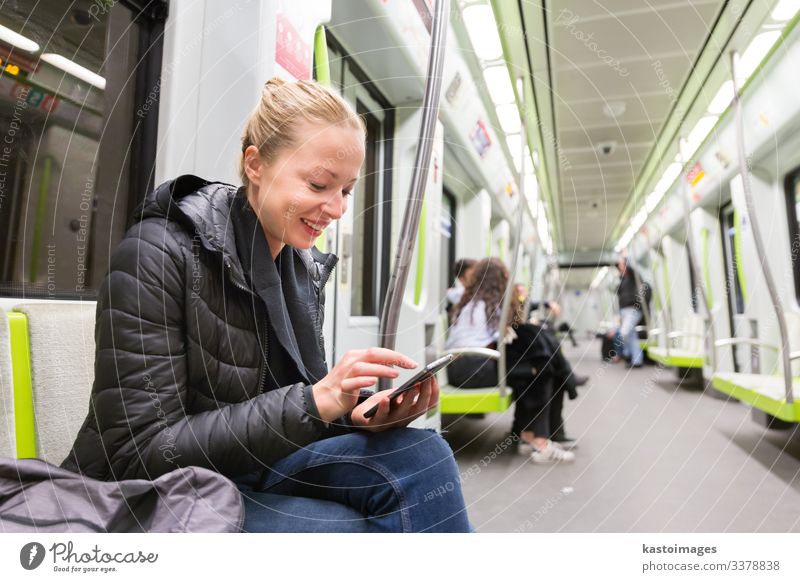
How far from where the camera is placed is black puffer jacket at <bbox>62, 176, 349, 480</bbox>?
1.71 feet

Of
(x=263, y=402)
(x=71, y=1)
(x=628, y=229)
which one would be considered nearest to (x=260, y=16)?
(x=71, y=1)

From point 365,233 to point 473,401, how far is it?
0.89 metres

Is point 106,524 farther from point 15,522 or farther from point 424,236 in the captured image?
point 424,236

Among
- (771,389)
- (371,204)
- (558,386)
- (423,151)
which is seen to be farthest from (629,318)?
(423,151)

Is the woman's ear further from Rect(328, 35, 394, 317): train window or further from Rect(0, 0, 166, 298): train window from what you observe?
Rect(328, 35, 394, 317): train window

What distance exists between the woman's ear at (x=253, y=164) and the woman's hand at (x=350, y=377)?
333 millimetres

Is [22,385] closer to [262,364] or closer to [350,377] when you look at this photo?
[262,364]

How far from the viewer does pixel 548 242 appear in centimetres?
271

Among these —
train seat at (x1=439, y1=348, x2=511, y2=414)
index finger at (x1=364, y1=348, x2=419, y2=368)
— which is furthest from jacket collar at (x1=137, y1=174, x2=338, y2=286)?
train seat at (x1=439, y1=348, x2=511, y2=414)

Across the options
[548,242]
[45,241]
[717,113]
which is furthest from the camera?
[548,242]

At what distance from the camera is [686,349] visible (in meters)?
3.92

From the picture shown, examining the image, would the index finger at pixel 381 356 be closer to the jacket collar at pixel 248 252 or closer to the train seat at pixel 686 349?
the jacket collar at pixel 248 252

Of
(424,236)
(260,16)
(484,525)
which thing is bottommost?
(484,525)
